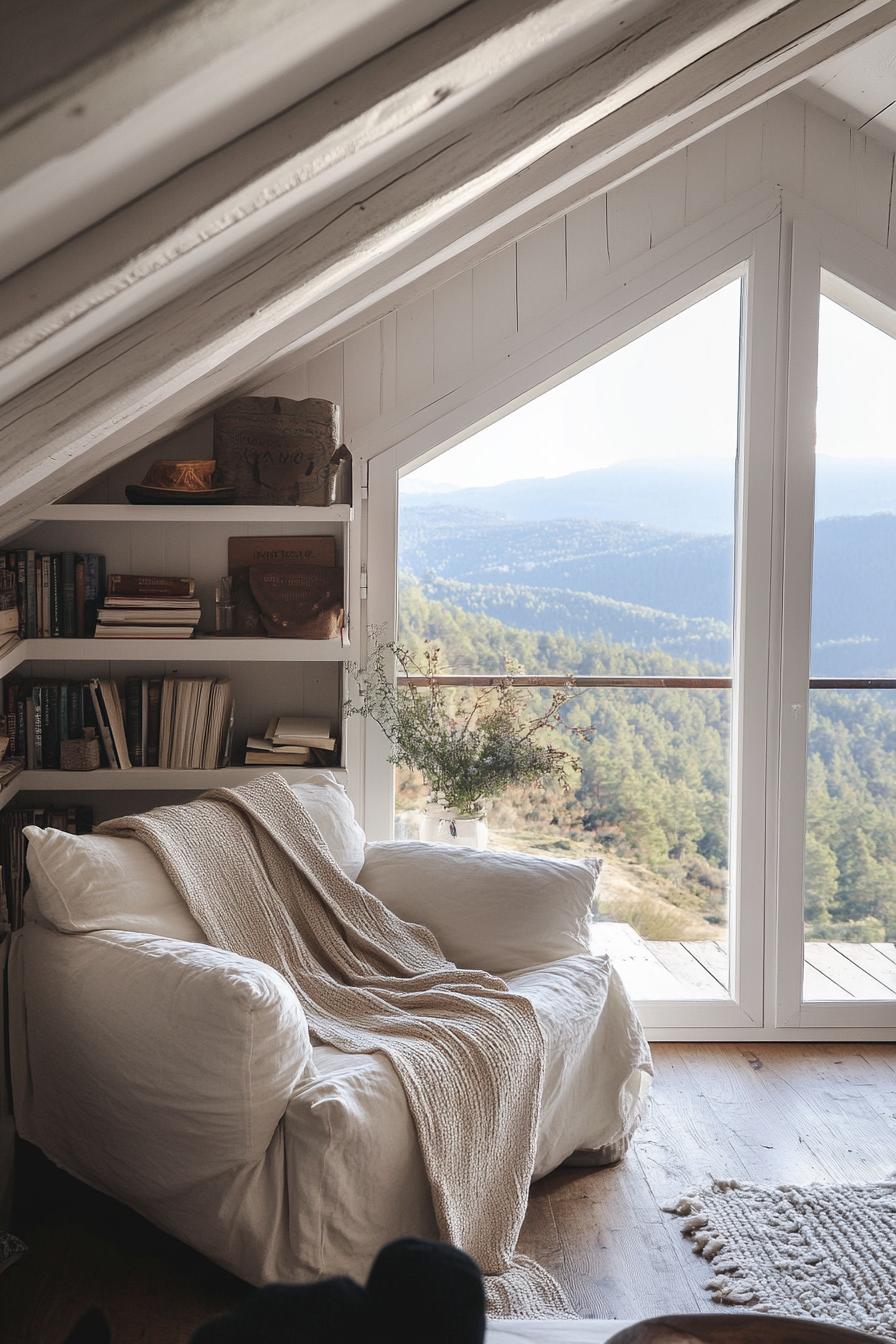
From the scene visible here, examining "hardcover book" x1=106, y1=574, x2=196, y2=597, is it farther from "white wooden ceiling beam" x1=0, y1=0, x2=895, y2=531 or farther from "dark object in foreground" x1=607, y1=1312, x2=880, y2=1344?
"dark object in foreground" x1=607, y1=1312, x2=880, y2=1344

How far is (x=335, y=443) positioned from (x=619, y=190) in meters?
1.25

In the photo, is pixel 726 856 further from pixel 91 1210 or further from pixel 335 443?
pixel 91 1210

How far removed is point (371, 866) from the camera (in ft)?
9.73

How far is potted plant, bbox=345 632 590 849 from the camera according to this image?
130 inches

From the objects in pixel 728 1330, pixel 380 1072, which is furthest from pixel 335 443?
pixel 728 1330


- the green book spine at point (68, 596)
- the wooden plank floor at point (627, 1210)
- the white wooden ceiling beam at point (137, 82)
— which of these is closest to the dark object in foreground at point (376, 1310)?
the white wooden ceiling beam at point (137, 82)

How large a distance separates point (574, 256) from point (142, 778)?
6.63 feet

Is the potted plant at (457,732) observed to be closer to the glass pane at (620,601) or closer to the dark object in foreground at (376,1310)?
the glass pane at (620,601)

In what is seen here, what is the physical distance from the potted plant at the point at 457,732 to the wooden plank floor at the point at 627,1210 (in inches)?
36.8

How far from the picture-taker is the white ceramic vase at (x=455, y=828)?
3336mm

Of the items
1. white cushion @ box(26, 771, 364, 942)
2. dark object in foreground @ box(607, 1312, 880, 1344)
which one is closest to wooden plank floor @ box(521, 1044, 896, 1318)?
white cushion @ box(26, 771, 364, 942)

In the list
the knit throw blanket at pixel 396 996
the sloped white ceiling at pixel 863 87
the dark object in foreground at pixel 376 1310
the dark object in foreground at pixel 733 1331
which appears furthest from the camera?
the sloped white ceiling at pixel 863 87

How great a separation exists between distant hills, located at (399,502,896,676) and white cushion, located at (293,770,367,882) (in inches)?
34.0

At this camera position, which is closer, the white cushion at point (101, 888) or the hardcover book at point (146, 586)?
the white cushion at point (101, 888)
